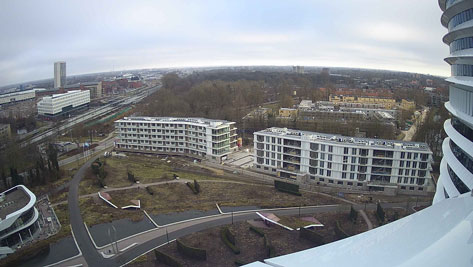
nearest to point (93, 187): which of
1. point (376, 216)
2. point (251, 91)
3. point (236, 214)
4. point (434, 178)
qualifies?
point (236, 214)

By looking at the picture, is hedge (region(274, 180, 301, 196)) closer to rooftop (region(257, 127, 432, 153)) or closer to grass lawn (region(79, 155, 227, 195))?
rooftop (region(257, 127, 432, 153))

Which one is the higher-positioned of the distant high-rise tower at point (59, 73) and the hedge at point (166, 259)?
the distant high-rise tower at point (59, 73)

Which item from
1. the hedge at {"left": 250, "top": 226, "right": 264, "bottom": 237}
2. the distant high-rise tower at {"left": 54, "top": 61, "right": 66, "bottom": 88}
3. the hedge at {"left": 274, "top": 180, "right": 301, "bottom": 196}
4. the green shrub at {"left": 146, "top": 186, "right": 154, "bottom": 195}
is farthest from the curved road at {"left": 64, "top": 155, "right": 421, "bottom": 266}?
the distant high-rise tower at {"left": 54, "top": 61, "right": 66, "bottom": 88}

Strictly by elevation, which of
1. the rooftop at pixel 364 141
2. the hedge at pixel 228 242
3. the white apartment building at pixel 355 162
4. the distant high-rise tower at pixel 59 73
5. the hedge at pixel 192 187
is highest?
the distant high-rise tower at pixel 59 73

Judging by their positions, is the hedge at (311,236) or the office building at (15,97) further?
the office building at (15,97)

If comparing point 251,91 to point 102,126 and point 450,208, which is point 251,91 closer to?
point 102,126

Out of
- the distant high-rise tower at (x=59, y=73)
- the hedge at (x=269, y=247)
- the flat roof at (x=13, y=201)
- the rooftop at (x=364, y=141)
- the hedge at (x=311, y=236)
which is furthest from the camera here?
the distant high-rise tower at (x=59, y=73)

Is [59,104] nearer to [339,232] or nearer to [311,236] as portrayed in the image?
[311,236]

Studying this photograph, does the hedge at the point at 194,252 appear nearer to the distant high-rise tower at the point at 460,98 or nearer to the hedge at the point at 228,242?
the hedge at the point at 228,242

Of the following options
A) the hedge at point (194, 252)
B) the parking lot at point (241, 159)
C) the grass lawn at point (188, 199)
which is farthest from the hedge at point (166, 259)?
the parking lot at point (241, 159)
